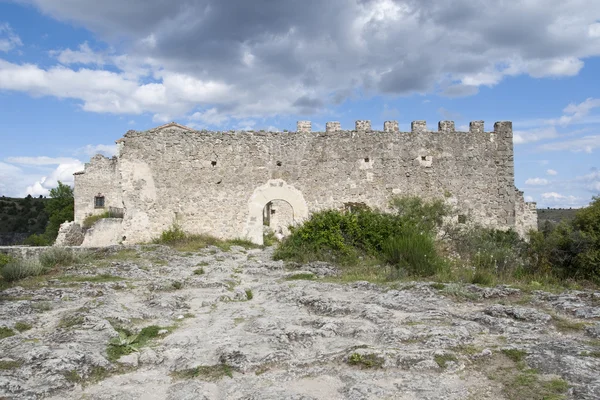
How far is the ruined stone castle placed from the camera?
17922 mm

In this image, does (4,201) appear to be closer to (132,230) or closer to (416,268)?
(132,230)

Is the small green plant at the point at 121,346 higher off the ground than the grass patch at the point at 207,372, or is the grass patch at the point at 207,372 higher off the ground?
the small green plant at the point at 121,346

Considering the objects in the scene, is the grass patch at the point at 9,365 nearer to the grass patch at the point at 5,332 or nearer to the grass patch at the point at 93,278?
the grass patch at the point at 5,332

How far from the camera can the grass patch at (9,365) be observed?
4.44 m

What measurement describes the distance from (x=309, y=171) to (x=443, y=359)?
14.0 metres

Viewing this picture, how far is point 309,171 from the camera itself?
18.3 metres

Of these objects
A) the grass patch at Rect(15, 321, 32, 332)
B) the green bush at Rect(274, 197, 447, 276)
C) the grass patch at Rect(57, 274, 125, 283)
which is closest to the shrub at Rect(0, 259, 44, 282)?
the grass patch at Rect(57, 274, 125, 283)

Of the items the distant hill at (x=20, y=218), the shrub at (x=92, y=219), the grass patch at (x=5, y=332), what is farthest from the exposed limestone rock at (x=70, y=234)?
the distant hill at (x=20, y=218)

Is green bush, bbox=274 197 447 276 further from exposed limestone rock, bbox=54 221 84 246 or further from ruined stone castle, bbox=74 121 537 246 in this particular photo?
exposed limestone rock, bbox=54 221 84 246

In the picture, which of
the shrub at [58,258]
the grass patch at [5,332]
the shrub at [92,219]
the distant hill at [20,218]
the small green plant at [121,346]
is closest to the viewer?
the small green plant at [121,346]

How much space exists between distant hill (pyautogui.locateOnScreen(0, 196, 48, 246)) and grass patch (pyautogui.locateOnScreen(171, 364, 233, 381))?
4689 centimetres

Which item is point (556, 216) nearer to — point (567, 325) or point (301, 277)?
point (301, 277)

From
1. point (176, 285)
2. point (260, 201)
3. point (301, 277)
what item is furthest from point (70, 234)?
point (301, 277)

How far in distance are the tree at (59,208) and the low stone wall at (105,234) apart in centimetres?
1961
